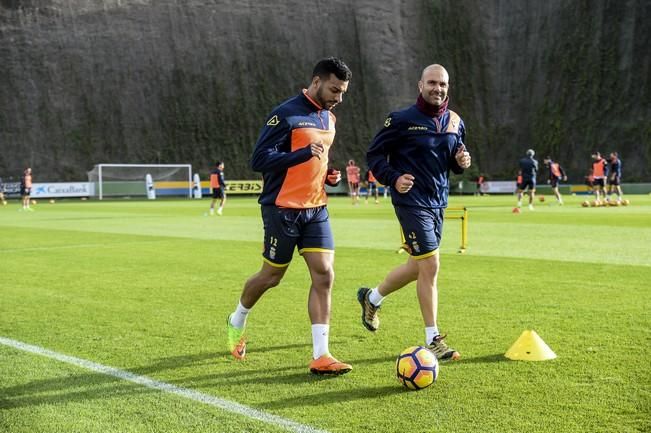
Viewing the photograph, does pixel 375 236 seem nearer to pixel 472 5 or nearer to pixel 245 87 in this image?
pixel 245 87

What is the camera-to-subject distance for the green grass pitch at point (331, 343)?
4340 mm

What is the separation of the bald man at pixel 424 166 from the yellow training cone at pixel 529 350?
51 centimetres

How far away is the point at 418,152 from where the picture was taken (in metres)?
6.16

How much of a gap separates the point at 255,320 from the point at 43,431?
3.42 metres

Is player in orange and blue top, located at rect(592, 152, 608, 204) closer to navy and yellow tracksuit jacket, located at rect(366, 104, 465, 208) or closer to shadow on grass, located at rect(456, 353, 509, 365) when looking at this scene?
navy and yellow tracksuit jacket, located at rect(366, 104, 465, 208)

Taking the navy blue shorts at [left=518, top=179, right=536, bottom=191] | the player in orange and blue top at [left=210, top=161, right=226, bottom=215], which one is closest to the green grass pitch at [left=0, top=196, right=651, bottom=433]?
the player in orange and blue top at [left=210, top=161, right=226, bottom=215]

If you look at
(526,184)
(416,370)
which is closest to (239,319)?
(416,370)

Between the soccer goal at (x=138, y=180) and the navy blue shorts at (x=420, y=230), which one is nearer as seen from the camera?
the navy blue shorts at (x=420, y=230)

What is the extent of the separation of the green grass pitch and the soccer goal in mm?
39468

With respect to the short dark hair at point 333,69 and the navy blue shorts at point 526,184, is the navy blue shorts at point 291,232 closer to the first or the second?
the short dark hair at point 333,69

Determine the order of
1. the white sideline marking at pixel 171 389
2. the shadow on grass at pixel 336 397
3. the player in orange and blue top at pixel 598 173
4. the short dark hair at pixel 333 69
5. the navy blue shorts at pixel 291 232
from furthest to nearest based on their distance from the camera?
the player in orange and blue top at pixel 598 173 → the navy blue shorts at pixel 291 232 → the short dark hair at pixel 333 69 → the shadow on grass at pixel 336 397 → the white sideline marking at pixel 171 389

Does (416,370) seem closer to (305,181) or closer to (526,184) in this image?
(305,181)

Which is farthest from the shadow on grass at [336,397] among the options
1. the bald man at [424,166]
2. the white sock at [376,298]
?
the white sock at [376,298]

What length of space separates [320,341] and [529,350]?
1575mm
